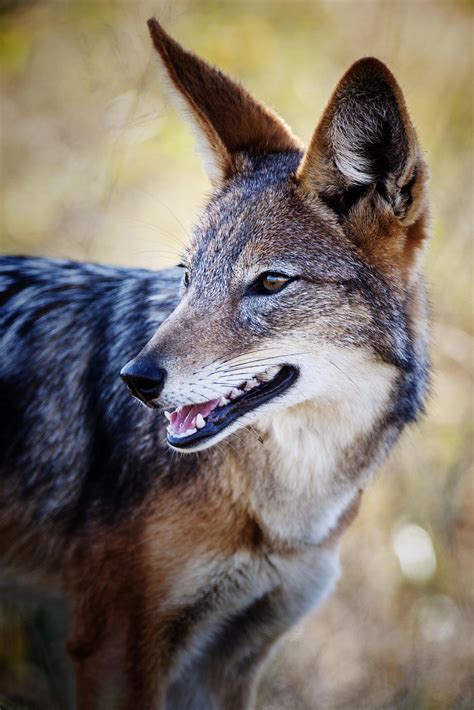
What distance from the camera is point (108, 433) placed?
142 inches

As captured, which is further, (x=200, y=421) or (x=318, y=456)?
(x=318, y=456)

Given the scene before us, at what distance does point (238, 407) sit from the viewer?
308cm

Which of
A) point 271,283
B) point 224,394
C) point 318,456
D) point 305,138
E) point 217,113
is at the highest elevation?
point 217,113

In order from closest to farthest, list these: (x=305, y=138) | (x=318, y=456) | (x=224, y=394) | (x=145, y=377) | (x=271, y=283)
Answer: (x=145, y=377), (x=224, y=394), (x=271, y=283), (x=318, y=456), (x=305, y=138)

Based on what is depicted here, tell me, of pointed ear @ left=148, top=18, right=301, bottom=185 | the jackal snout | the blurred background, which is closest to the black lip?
the jackal snout

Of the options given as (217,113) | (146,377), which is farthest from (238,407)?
(217,113)

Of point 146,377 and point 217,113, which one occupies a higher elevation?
point 217,113

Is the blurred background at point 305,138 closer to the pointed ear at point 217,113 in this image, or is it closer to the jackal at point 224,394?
the jackal at point 224,394

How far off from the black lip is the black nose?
0.72 ft

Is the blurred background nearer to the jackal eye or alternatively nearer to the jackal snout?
the jackal eye

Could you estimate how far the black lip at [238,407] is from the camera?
2.97 metres

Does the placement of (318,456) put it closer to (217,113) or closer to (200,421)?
(200,421)

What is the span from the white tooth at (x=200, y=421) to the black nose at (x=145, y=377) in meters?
0.23

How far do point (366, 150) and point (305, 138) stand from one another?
15.6ft
